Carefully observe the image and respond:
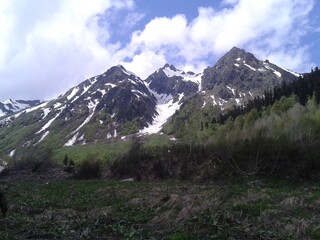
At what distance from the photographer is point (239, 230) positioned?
1723 centimetres

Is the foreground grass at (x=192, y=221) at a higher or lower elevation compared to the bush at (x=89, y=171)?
lower

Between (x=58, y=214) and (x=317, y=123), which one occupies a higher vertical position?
(x=317, y=123)

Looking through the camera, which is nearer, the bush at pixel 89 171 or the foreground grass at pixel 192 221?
the foreground grass at pixel 192 221

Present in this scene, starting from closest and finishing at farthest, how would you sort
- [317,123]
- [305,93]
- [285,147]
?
1. [285,147]
2. [317,123]
3. [305,93]

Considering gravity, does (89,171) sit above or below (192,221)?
above

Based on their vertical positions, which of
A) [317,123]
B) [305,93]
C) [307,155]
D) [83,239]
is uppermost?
[305,93]

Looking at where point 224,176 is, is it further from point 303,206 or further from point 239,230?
point 239,230

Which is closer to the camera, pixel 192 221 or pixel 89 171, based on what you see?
pixel 192 221

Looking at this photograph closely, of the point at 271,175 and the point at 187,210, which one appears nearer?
the point at 187,210

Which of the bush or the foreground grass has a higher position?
the bush

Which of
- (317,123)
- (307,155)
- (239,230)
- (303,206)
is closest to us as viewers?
(239,230)

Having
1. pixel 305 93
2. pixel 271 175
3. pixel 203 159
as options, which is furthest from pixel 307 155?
pixel 305 93

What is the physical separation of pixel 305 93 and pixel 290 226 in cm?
15592

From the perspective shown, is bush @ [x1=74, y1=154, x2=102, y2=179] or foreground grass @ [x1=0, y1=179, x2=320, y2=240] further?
bush @ [x1=74, y1=154, x2=102, y2=179]
